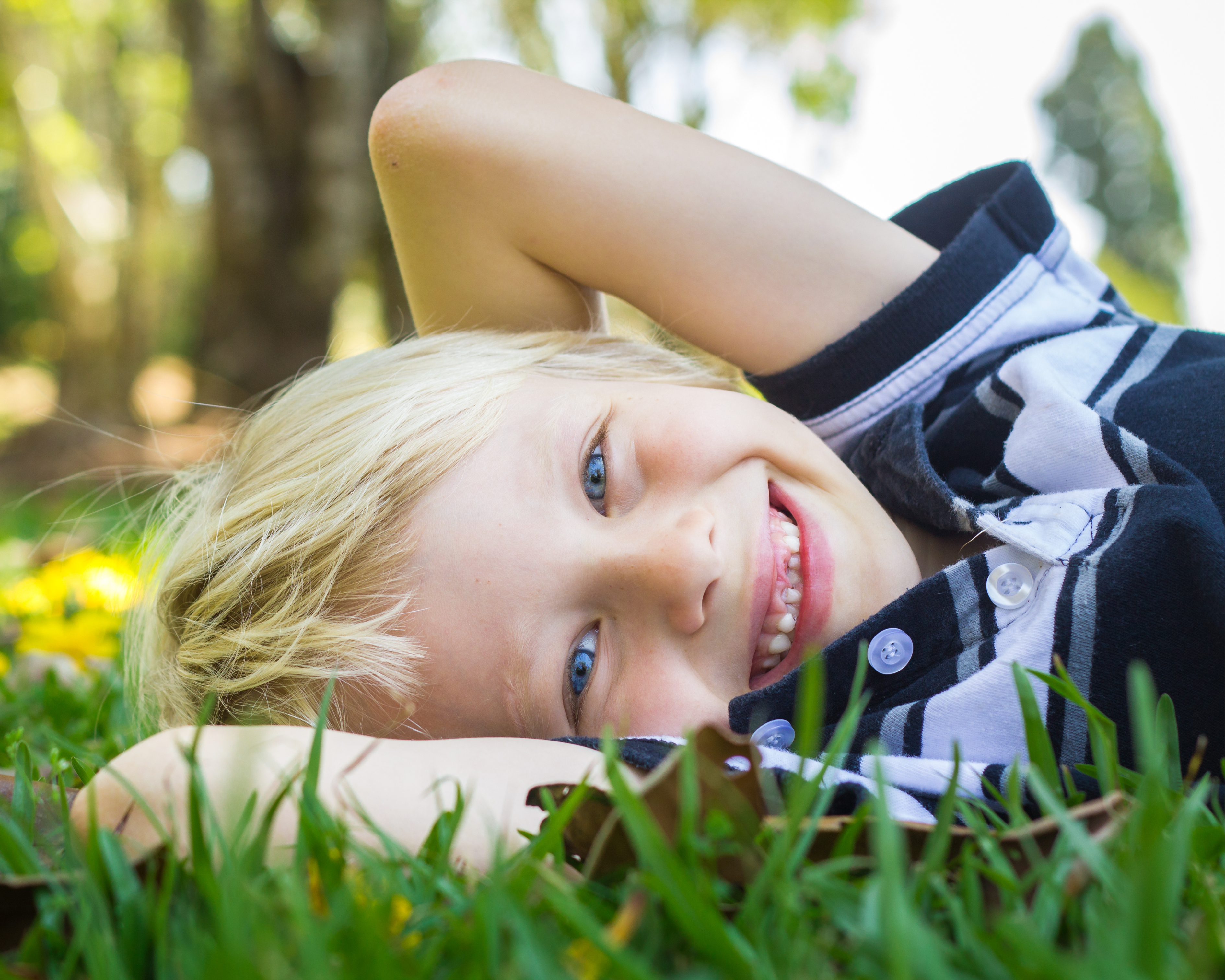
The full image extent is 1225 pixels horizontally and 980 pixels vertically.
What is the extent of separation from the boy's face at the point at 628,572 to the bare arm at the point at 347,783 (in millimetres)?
286

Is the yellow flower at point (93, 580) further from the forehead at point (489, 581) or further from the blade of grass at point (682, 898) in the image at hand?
the blade of grass at point (682, 898)

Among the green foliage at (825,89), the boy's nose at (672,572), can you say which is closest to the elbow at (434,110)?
the boy's nose at (672,572)

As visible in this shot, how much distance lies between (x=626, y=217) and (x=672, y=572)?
895 mm

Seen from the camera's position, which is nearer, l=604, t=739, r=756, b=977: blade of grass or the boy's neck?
l=604, t=739, r=756, b=977: blade of grass

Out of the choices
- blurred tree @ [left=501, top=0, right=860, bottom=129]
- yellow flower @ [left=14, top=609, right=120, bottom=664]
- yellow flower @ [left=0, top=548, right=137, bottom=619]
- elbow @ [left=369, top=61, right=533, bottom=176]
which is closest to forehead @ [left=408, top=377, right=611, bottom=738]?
elbow @ [left=369, top=61, right=533, bottom=176]

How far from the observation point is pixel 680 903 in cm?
56

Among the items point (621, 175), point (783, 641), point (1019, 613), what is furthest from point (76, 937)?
point (621, 175)

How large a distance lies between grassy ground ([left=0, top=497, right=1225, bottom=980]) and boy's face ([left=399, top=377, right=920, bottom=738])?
1.61ft

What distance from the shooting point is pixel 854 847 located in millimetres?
776

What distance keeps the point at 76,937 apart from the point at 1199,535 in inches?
50.6

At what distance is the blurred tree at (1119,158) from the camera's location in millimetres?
23703

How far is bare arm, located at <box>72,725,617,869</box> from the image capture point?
2.79 ft

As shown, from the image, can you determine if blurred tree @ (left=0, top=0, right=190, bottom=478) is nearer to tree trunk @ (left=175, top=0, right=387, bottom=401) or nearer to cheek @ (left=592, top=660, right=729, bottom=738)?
tree trunk @ (left=175, top=0, right=387, bottom=401)

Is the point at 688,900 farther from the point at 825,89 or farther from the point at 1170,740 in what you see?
the point at 825,89
